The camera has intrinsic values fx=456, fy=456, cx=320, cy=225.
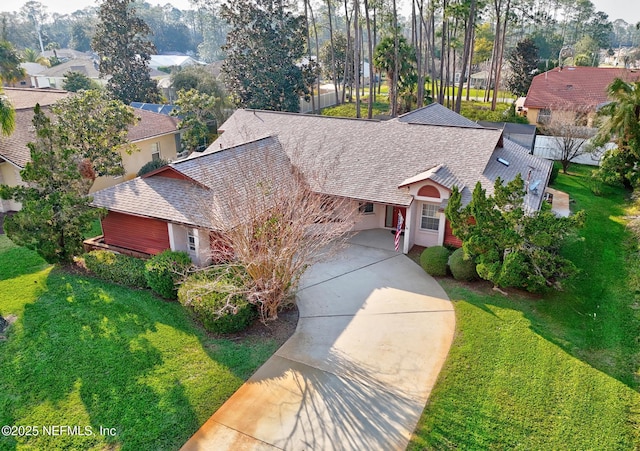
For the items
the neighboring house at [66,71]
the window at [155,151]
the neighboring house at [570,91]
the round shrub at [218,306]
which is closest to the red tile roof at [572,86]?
the neighboring house at [570,91]

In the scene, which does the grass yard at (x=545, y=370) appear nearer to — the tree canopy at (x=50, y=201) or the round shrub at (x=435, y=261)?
the round shrub at (x=435, y=261)

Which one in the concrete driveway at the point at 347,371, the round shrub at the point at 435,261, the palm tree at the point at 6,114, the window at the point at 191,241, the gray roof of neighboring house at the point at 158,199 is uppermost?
the palm tree at the point at 6,114

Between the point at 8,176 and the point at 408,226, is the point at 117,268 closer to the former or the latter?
the point at 408,226

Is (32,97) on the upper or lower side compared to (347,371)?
upper

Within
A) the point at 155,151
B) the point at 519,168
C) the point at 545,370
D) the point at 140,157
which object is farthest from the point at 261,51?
the point at 545,370

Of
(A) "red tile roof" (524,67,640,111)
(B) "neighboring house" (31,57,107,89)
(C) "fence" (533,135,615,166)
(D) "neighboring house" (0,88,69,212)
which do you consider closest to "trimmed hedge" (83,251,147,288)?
(D) "neighboring house" (0,88,69,212)

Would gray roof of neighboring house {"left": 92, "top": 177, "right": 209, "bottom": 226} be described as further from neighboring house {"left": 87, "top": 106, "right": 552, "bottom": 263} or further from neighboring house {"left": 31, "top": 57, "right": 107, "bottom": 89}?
neighboring house {"left": 31, "top": 57, "right": 107, "bottom": 89}
